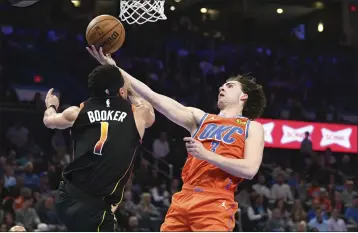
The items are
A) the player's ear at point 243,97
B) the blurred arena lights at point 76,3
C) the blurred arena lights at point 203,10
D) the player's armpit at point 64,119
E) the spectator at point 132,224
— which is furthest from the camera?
the blurred arena lights at point 203,10

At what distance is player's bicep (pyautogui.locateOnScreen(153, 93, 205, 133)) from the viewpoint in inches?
→ 193

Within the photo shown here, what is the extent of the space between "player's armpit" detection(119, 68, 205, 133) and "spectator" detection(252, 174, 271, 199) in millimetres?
9765

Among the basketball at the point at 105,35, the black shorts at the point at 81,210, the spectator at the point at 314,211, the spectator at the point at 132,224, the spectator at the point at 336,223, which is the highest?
the basketball at the point at 105,35

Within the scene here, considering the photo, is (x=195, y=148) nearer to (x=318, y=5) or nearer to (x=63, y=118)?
(x=63, y=118)

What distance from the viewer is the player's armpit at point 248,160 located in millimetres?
4488

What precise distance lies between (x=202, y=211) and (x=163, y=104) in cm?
84

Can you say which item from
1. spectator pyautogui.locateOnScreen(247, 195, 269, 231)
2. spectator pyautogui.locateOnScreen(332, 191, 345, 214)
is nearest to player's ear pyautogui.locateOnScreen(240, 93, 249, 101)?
spectator pyautogui.locateOnScreen(247, 195, 269, 231)

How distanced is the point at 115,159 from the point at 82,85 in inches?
466

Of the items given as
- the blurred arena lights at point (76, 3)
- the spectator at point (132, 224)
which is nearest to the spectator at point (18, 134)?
the spectator at point (132, 224)

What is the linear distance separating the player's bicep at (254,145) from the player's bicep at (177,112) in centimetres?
41

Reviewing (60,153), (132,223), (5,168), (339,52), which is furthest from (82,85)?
(339,52)

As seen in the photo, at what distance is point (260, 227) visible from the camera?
532 inches

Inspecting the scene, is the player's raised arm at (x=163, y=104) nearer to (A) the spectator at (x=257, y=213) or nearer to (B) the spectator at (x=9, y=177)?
(B) the spectator at (x=9, y=177)

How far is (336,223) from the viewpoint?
14070mm
